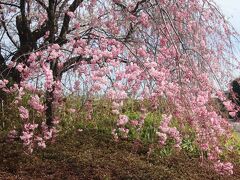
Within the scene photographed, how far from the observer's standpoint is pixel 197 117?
4.86 m

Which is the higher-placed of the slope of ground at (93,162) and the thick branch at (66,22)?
the thick branch at (66,22)

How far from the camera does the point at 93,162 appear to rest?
636 centimetres

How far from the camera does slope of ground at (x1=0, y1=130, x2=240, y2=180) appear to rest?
602 centimetres

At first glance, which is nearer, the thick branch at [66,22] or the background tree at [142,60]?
the background tree at [142,60]

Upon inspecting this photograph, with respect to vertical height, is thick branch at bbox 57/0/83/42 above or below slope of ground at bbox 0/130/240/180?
above

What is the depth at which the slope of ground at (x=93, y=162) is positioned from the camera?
602 centimetres

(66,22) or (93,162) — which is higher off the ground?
(66,22)

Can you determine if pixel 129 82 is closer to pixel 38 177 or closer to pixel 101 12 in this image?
pixel 38 177

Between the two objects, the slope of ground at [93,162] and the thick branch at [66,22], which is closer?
the slope of ground at [93,162]

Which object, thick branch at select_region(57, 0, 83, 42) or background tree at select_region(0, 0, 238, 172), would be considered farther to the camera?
thick branch at select_region(57, 0, 83, 42)

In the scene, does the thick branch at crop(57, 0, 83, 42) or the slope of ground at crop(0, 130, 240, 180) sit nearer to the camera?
the slope of ground at crop(0, 130, 240, 180)

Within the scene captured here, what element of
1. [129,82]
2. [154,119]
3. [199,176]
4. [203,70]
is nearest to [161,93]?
[129,82]

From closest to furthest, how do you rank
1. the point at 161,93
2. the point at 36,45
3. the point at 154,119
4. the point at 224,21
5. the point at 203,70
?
1. the point at 161,93
2. the point at 203,70
3. the point at 224,21
4. the point at 36,45
5. the point at 154,119

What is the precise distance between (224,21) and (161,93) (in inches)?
75.8
